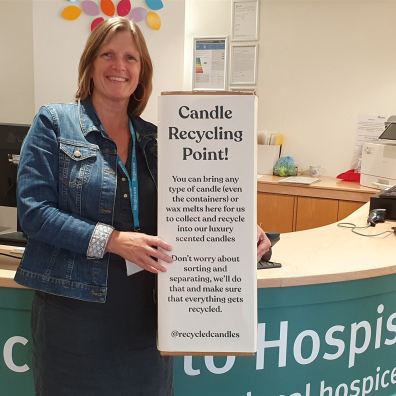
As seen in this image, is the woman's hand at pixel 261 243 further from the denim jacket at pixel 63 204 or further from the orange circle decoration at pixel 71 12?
the orange circle decoration at pixel 71 12

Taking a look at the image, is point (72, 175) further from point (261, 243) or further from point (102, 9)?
point (102, 9)

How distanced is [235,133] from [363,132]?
3396mm

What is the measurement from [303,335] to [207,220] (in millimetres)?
778

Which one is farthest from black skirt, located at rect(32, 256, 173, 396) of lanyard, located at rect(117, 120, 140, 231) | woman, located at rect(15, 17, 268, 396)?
lanyard, located at rect(117, 120, 140, 231)

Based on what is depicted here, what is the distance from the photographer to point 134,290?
1424 millimetres

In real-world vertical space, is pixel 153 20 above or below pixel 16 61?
above

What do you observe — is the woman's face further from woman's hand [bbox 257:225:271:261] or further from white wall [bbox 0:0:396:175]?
white wall [bbox 0:0:396:175]

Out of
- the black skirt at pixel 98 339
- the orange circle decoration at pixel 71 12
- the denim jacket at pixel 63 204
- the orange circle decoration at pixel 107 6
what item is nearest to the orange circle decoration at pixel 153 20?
the orange circle decoration at pixel 107 6

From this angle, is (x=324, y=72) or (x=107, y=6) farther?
(x=324, y=72)

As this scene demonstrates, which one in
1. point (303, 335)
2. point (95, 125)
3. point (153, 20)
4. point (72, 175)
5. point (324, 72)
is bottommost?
point (303, 335)

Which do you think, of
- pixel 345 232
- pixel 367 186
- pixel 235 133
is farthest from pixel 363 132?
pixel 235 133

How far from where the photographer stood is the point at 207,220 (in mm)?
1369

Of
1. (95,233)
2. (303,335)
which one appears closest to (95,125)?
(95,233)

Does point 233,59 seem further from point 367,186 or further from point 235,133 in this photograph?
point 235,133
